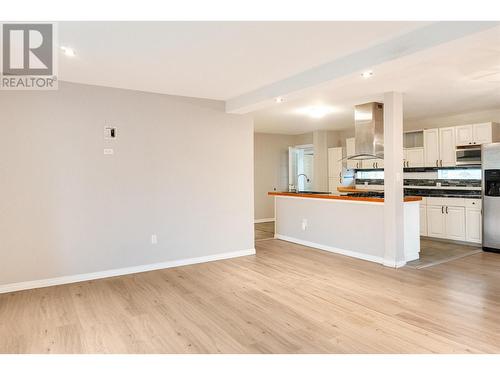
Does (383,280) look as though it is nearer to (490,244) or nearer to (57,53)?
(490,244)

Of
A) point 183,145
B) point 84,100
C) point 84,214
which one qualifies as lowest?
point 84,214

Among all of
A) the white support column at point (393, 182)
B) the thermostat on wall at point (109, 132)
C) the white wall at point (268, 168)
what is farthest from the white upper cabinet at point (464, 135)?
the thermostat on wall at point (109, 132)

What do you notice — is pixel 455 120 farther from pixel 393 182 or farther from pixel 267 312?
pixel 267 312

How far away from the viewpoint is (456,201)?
601 cm

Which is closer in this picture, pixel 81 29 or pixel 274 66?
pixel 81 29

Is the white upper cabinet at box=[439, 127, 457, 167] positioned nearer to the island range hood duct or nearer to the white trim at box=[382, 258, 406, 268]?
the island range hood duct

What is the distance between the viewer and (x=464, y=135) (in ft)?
19.6

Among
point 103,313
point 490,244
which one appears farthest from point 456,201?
point 103,313

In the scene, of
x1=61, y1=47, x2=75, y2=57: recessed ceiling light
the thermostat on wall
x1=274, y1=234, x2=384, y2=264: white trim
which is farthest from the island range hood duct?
x1=61, y1=47, x2=75, y2=57: recessed ceiling light

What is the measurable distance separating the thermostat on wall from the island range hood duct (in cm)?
372

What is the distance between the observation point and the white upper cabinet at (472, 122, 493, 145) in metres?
5.68

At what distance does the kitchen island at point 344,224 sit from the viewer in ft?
16.1

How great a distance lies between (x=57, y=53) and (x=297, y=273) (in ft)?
12.0

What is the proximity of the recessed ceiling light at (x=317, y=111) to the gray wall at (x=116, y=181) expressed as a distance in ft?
4.07
